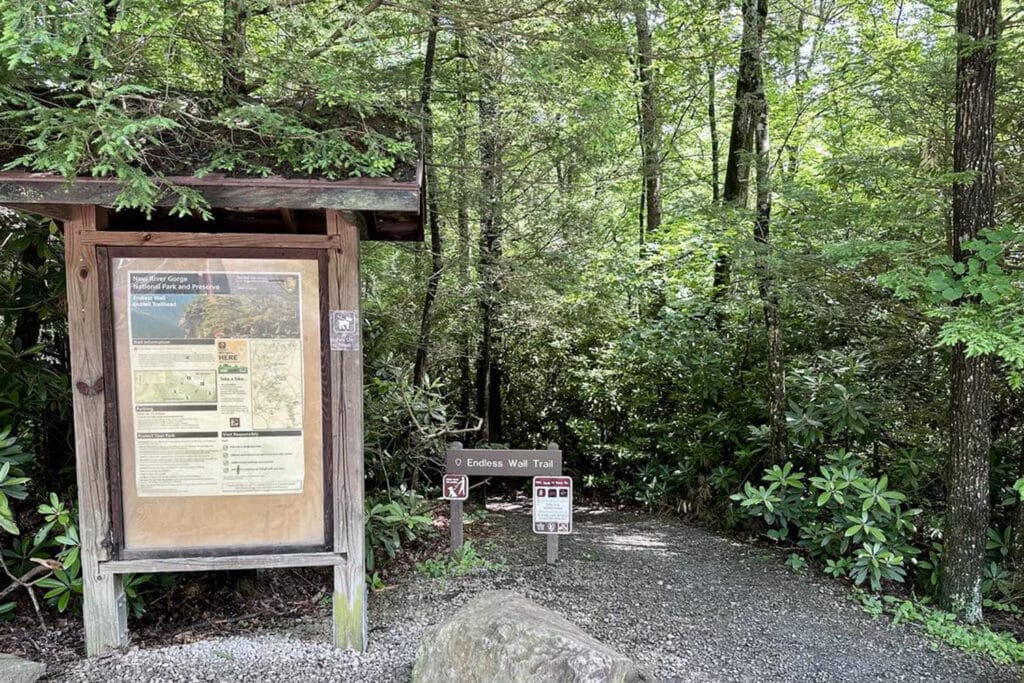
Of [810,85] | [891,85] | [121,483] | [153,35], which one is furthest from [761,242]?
[121,483]

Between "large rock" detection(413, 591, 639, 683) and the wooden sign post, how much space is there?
5.80ft

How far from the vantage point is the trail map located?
2.82 m

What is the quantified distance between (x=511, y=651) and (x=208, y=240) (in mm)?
2258

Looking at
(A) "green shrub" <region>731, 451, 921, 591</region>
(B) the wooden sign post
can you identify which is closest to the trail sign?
(B) the wooden sign post

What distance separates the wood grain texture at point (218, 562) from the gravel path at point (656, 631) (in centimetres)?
44

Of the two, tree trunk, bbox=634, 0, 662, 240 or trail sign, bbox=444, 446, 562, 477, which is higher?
tree trunk, bbox=634, 0, 662, 240

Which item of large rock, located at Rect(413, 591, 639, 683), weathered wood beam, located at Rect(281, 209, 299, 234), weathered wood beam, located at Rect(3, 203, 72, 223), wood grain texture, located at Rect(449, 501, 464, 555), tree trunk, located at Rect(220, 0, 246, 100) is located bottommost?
wood grain texture, located at Rect(449, 501, 464, 555)

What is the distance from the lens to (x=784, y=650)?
10.9 ft

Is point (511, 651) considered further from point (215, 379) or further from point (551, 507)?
point (551, 507)

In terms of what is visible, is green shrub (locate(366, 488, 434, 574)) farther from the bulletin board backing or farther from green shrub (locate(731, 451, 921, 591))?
green shrub (locate(731, 451, 921, 591))

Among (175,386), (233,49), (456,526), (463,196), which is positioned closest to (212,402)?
(175,386)

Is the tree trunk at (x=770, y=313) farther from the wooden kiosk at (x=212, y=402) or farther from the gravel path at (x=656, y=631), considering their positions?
the wooden kiosk at (x=212, y=402)

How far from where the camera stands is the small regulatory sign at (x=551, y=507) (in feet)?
14.7

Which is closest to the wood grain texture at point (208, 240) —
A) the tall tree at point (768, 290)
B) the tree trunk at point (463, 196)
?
the tree trunk at point (463, 196)
